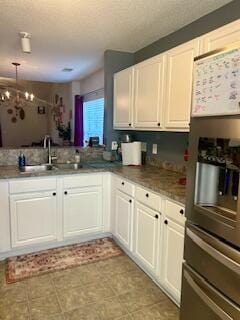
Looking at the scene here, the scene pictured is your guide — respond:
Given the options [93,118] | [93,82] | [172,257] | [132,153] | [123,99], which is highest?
[93,82]

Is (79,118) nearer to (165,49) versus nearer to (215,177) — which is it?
(165,49)

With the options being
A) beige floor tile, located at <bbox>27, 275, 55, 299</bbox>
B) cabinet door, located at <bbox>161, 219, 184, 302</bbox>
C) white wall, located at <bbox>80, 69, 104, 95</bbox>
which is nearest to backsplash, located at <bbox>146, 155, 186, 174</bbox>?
cabinet door, located at <bbox>161, 219, 184, 302</bbox>

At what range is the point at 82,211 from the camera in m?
2.82

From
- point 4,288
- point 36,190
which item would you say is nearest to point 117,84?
point 36,190

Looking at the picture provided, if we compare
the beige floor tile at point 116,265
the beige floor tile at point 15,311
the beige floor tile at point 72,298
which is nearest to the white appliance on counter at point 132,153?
the beige floor tile at point 116,265

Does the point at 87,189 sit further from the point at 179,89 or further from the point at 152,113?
the point at 179,89

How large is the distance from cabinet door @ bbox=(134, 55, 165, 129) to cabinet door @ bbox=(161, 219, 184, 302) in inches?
40.4

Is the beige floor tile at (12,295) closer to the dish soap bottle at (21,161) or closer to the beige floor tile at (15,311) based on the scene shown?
the beige floor tile at (15,311)

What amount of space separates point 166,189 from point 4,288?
1597 mm

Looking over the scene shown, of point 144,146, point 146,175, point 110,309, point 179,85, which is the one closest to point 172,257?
point 110,309

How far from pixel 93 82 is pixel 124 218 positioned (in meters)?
3.25

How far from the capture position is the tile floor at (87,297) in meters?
1.81

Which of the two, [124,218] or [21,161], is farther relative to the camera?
[21,161]

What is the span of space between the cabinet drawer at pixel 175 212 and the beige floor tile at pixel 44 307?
110 centimetres
